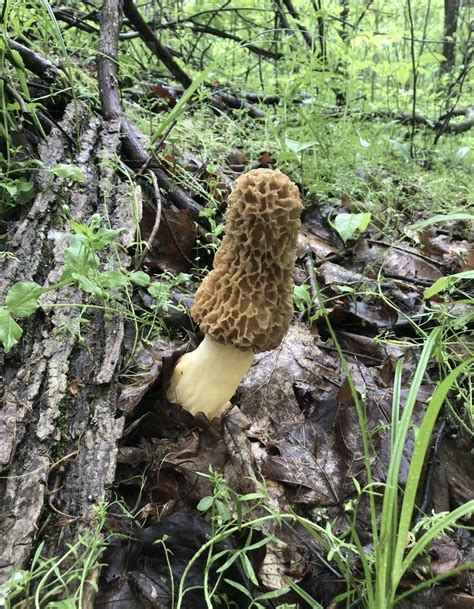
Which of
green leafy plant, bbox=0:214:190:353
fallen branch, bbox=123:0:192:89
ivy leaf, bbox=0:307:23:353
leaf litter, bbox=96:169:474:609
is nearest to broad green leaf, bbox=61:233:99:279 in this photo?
green leafy plant, bbox=0:214:190:353

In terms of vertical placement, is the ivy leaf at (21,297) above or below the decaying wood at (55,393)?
above

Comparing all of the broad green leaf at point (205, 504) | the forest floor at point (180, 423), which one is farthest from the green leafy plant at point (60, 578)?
the broad green leaf at point (205, 504)

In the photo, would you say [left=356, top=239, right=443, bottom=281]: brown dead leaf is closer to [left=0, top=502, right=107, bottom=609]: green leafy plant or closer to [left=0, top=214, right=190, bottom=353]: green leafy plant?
[left=0, top=214, right=190, bottom=353]: green leafy plant

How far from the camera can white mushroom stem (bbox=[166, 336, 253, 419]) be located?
79.4 inches

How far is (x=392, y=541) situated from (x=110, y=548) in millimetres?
801

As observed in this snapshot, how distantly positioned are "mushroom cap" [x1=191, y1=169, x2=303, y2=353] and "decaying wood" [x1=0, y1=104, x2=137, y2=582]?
15.8 inches

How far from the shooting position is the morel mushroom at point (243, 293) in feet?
6.01

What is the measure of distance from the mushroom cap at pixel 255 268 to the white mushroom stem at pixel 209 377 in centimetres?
10

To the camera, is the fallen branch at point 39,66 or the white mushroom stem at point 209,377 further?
the fallen branch at point 39,66

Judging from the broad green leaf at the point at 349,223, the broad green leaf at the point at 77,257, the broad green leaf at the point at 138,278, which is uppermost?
the broad green leaf at the point at 77,257

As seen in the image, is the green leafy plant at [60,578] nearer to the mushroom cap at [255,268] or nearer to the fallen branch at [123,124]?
the mushroom cap at [255,268]

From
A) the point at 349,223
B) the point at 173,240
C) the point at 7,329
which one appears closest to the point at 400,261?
the point at 349,223

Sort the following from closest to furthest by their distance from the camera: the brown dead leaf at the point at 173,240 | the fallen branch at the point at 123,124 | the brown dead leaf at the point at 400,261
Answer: the brown dead leaf at the point at 173,240
the fallen branch at the point at 123,124
the brown dead leaf at the point at 400,261

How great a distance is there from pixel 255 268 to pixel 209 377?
18.4 inches
